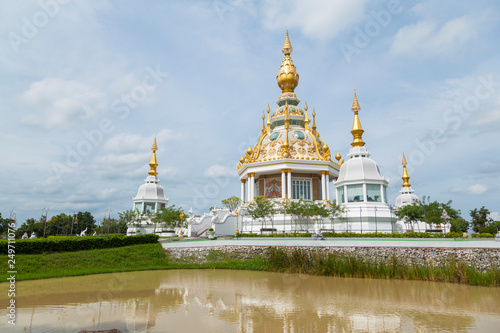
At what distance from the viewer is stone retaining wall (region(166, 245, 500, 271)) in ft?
54.9

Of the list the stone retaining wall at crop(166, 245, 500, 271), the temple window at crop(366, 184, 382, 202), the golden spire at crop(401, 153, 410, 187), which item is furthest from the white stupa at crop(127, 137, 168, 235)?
the golden spire at crop(401, 153, 410, 187)

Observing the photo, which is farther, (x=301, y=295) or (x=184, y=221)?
(x=184, y=221)

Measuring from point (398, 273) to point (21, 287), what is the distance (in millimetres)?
17477

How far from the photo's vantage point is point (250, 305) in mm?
11445

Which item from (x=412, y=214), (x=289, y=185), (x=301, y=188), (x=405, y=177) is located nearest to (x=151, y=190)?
(x=289, y=185)

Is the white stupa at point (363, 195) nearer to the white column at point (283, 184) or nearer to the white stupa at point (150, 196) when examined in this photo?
the white column at point (283, 184)

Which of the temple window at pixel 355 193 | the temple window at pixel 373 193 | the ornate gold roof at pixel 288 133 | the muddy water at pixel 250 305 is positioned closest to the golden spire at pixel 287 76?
the ornate gold roof at pixel 288 133

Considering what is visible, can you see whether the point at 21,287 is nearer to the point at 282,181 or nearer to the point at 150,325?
the point at 150,325

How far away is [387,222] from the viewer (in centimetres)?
2991

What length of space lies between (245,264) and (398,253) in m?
8.82

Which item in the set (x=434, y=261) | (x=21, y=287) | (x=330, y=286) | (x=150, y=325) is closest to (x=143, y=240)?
(x=21, y=287)

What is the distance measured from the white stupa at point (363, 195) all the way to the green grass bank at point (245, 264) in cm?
1173

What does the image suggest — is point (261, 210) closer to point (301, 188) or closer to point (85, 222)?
point (301, 188)

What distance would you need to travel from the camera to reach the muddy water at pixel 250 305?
29.6ft
